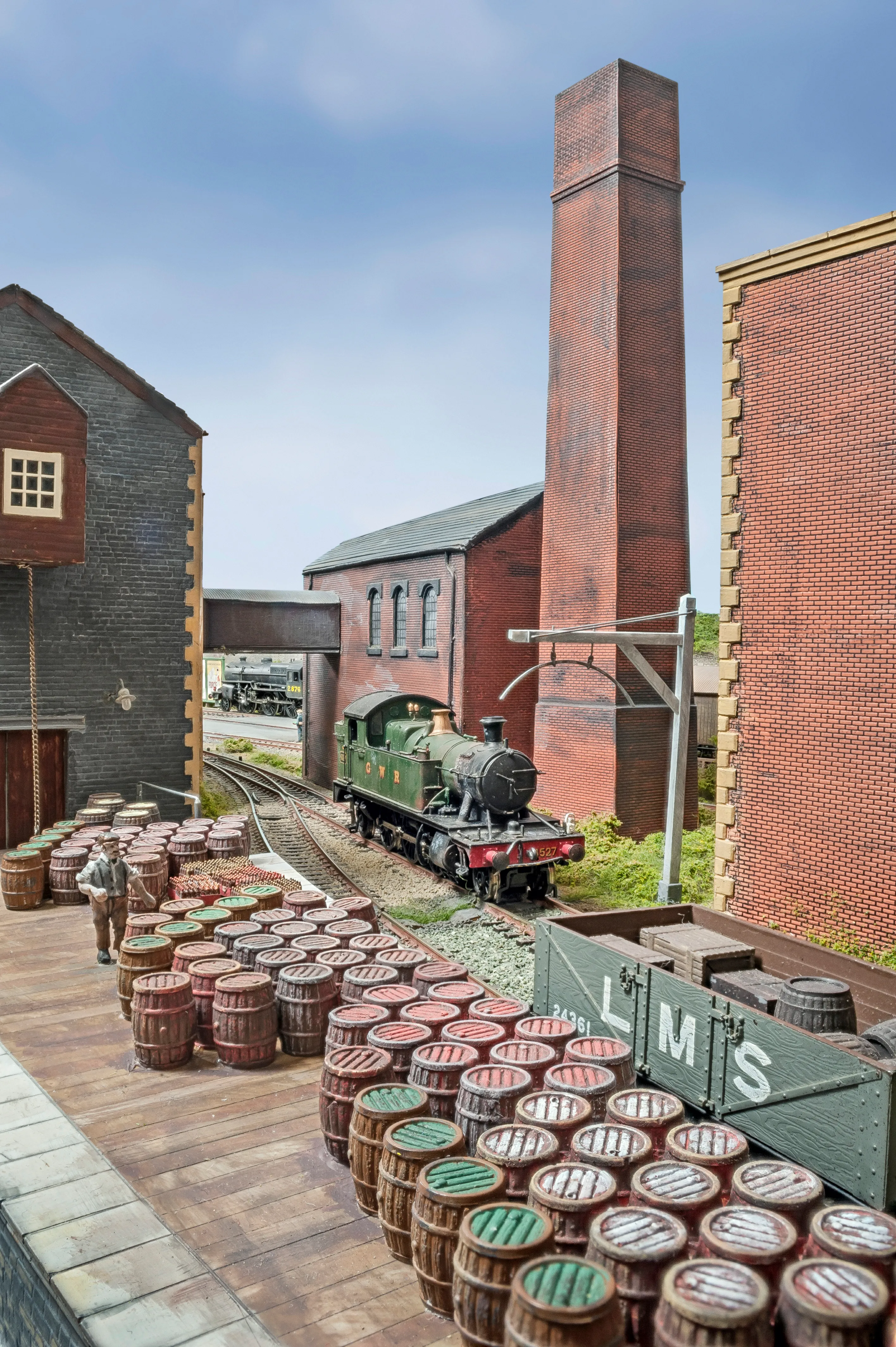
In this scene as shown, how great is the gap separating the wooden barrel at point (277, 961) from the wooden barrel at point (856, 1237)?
14.6ft

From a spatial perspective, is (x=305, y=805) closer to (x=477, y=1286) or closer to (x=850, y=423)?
(x=850, y=423)

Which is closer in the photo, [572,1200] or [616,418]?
[572,1200]

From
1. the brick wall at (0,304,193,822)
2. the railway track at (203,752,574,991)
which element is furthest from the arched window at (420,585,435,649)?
the brick wall at (0,304,193,822)

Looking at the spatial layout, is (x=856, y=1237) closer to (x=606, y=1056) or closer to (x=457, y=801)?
(x=606, y=1056)

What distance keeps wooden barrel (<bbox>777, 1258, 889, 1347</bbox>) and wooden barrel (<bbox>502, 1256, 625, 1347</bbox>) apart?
674mm

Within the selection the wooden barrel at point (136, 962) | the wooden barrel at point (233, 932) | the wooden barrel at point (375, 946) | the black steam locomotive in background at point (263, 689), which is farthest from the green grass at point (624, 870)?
the black steam locomotive in background at point (263, 689)

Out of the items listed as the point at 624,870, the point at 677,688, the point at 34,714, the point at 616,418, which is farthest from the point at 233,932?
the point at 616,418

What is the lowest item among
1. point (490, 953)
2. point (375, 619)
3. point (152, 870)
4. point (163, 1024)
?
point (490, 953)

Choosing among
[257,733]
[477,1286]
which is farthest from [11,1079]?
[257,733]

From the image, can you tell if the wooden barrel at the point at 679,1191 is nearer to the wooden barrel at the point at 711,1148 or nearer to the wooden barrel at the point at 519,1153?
the wooden barrel at the point at 711,1148

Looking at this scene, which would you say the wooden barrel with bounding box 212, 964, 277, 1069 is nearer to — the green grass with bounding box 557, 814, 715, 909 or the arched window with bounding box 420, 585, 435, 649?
the green grass with bounding box 557, 814, 715, 909

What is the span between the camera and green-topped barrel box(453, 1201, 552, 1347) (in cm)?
408

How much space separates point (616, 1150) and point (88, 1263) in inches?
110

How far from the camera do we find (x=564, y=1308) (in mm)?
3672
